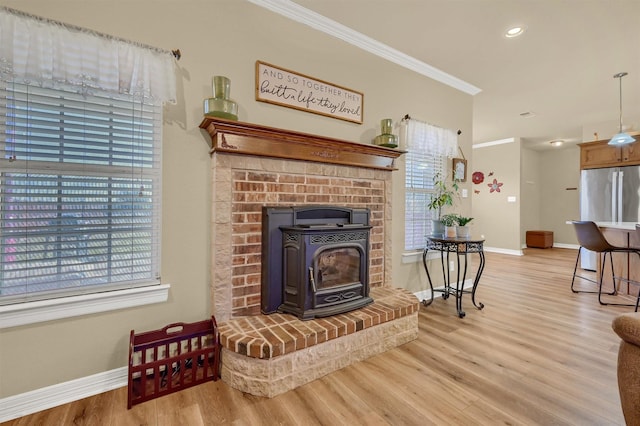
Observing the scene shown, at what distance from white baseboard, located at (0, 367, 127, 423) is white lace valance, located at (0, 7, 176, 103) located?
1639 millimetres

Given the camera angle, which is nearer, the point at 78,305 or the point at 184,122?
the point at 78,305

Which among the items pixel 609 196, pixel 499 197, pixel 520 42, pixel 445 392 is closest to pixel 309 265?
pixel 445 392

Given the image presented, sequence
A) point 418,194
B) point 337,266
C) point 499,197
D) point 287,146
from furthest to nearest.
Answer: point 499,197 < point 418,194 < point 337,266 < point 287,146

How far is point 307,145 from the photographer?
7.41 feet

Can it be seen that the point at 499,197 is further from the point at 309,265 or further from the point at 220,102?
the point at 220,102

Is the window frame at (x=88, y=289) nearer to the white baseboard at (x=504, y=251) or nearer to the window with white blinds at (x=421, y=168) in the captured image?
the window with white blinds at (x=421, y=168)

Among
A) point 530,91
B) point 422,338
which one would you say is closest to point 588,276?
point 530,91

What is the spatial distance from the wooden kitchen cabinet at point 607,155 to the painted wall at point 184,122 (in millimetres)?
5018

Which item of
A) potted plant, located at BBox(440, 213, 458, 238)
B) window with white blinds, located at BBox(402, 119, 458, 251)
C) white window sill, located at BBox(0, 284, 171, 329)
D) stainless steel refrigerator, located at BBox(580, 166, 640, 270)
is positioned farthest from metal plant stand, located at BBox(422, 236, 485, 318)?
stainless steel refrigerator, located at BBox(580, 166, 640, 270)

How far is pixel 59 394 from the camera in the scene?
1.60m

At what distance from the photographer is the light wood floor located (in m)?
1.49

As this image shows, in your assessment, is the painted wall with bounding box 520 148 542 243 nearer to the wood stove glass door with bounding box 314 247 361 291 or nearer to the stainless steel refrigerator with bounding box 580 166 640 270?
the stainless steel refrigerator with bounding box 580 166 640 270

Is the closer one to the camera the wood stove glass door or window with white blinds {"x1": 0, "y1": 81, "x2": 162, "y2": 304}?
window with white blinds {"x1": 0, "y1": 81, "x2": 162, "y2": 304}

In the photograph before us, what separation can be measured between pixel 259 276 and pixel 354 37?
2.28m
